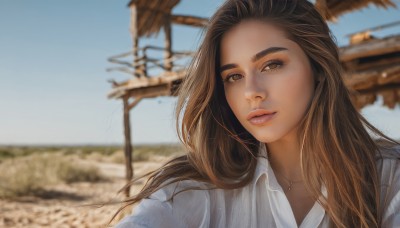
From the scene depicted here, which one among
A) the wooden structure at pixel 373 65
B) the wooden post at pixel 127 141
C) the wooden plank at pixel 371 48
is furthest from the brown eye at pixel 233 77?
the wooden post at pixel 127 141

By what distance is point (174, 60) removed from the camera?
32.1 feet

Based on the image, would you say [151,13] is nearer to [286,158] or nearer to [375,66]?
[375,66]

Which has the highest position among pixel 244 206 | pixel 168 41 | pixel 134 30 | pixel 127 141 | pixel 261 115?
pixel 134 30

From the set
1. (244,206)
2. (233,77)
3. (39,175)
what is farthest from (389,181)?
(39,175)

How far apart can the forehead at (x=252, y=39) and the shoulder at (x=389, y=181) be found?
0.69 m

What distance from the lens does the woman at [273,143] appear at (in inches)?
75.0

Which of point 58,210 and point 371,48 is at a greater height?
point 371,48

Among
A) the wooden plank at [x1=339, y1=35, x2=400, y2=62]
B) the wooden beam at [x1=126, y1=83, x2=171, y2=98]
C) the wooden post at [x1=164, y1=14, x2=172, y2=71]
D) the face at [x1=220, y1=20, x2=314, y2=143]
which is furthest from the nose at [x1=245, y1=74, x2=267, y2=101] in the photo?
the wooden beam at [x1=126, y1=83, x2=171, y2=98]

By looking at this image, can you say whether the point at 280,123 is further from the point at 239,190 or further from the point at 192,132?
the point at 192,132

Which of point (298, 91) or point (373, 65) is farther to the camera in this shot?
point (373, 65)

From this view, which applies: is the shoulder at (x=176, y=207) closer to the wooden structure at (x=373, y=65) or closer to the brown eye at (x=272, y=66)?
the brown eye at (x=272, y=66)

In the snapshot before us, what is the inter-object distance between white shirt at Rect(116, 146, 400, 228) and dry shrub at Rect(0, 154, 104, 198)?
11.4 metres

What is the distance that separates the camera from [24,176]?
13.1 m

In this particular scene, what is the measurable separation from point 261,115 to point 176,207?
59cm
